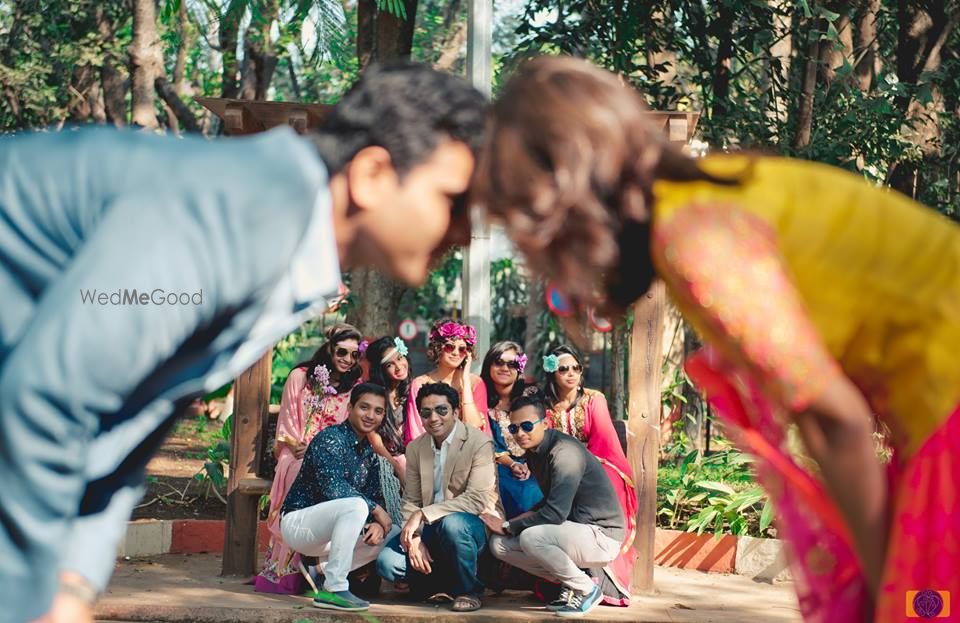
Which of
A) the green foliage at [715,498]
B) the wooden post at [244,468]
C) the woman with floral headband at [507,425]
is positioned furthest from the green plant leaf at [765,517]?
the wooden post at [244,468]

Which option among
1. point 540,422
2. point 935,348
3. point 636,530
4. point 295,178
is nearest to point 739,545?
point 636,530

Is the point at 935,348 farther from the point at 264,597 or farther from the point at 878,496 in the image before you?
the point at 264,597

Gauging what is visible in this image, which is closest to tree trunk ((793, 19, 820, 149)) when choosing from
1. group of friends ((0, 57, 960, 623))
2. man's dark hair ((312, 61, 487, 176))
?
group of friends ((0, 57, 960, 623))

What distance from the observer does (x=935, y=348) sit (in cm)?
189

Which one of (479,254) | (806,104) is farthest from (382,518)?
(806,104)

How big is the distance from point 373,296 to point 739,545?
3.52m

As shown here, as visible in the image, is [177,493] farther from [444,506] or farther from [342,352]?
[444,506]

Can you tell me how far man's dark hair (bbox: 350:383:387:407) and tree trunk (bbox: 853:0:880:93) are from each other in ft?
20.1

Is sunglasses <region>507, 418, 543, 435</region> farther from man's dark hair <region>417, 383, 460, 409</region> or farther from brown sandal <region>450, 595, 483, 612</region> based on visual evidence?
brown sandal <region>450, 595, 483, 612</region>

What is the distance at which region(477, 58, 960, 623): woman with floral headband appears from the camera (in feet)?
5.53

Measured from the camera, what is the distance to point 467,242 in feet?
6.48

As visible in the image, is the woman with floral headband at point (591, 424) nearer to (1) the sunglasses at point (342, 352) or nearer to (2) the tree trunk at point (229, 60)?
(1) the sunglasses at point (342, 352)

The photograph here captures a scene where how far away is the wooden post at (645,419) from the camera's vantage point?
7.17 meters

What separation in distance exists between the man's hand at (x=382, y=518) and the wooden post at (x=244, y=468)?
907 mm
